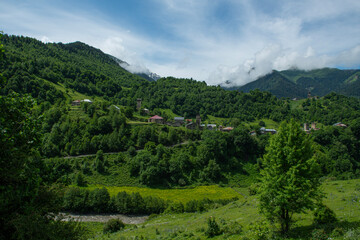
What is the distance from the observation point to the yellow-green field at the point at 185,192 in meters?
54.0

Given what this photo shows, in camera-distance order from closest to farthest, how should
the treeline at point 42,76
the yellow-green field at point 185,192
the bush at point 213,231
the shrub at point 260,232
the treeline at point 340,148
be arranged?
the shrub at point 260,232 < the bush at point 213,231 < the yellow-green field at point 185,192 < the treeline at point 340,148 < the treeline at point 42,76

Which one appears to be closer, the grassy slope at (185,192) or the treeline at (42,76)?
the grassy slope at (185,192)

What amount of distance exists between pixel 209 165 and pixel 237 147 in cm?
1901

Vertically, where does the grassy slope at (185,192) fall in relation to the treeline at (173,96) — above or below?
below

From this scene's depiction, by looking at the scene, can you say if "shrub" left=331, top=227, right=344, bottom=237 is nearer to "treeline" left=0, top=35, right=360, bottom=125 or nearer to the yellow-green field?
the yellow-green field

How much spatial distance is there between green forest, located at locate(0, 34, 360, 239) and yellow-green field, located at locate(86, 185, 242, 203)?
1.04m

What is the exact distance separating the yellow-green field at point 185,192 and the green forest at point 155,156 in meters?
1.04

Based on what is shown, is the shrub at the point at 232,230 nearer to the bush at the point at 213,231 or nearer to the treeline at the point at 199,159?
the bush at the point at 213,231

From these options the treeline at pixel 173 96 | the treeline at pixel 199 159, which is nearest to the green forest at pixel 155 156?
the treeline at pixel 199 159

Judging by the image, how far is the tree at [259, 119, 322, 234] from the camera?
1348 cm

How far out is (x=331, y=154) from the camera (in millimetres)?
81625

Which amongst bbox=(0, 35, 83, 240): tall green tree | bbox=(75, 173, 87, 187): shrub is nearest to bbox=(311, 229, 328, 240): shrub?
bbox=(0, 35, 83, 240): tall green tree

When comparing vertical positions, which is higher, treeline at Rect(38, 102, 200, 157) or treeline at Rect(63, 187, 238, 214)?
treeline at Rect(38, 102, 200, 157)

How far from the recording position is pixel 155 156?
67188 millimetres
